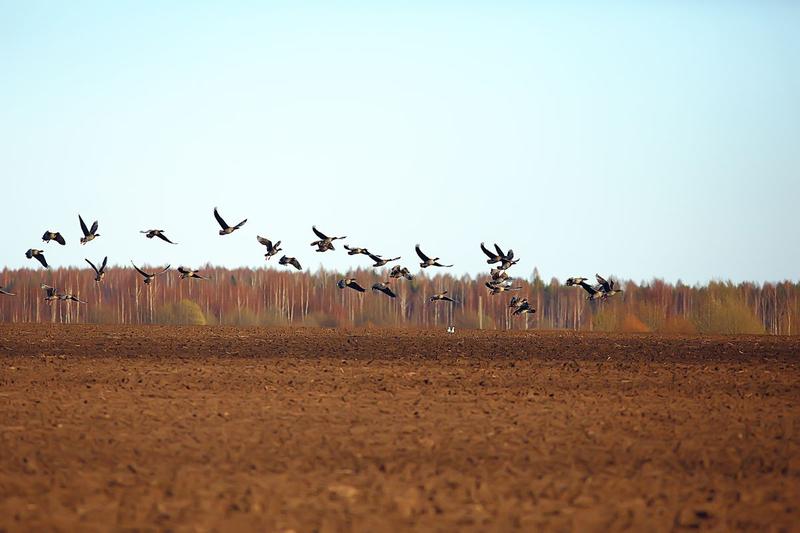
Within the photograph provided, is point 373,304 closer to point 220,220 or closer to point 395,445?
point 220,220

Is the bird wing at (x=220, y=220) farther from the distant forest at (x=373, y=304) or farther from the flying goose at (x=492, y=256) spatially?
the distant forest at (x=373, y=304)

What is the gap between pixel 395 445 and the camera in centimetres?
1712

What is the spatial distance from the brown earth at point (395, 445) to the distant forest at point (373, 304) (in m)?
36.0

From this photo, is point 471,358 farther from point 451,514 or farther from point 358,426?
point 451,514

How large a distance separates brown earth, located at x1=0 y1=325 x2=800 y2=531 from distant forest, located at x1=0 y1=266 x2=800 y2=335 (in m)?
36.0

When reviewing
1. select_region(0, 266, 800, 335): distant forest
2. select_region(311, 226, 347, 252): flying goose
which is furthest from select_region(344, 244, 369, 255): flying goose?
select_region(0, 266, 800, 335): distant forest

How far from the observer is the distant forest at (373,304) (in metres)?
69.3

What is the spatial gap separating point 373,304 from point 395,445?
67274mm

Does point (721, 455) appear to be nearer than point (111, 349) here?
Yes

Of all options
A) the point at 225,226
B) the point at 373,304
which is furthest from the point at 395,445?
the point at 373,304

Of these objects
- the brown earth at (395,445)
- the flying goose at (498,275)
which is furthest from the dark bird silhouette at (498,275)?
the brown earth at (395,445)

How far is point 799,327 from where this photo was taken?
6994cm

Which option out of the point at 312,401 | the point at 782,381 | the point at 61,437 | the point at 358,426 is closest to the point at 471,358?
the point at 782,381

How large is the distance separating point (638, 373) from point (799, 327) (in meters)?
43.3
